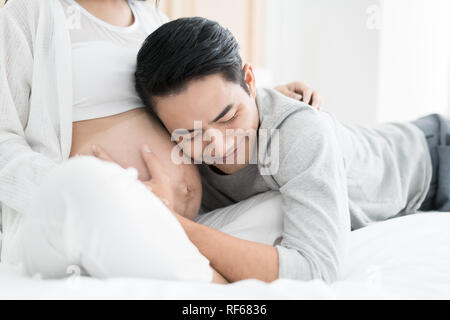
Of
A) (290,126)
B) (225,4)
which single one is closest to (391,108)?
(225,4)

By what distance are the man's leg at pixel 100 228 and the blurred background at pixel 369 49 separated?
214cm

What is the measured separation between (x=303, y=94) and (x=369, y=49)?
161cm

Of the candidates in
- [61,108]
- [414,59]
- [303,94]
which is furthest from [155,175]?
[414,59]

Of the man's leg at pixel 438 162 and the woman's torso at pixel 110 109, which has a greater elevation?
the woman's torso at pixel 110 109

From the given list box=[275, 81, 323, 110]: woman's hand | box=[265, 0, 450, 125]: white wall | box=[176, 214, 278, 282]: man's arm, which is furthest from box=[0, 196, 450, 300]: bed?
box=[265, 0, 450, 125]: white wall

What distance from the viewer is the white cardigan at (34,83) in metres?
0.94

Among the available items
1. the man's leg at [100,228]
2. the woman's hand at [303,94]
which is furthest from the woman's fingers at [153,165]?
the woman's hand at [303,94]

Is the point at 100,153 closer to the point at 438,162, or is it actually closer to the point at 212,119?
the point at 212,119

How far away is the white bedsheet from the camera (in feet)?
1.84

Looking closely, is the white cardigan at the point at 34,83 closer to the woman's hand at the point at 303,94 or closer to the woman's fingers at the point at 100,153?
the woman's fingers at the point at 100,153

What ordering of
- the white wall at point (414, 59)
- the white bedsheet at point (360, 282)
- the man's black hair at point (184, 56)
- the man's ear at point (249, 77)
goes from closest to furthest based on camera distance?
the white bedsheet at point (360, 282) < the man's black hair at point (184, 56) < the man's ear at point (249, 77) < the white wall at point (414, 59)

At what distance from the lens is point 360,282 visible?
72 centimetres

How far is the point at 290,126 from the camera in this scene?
91 cm

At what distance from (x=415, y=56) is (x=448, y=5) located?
1.04 feet
